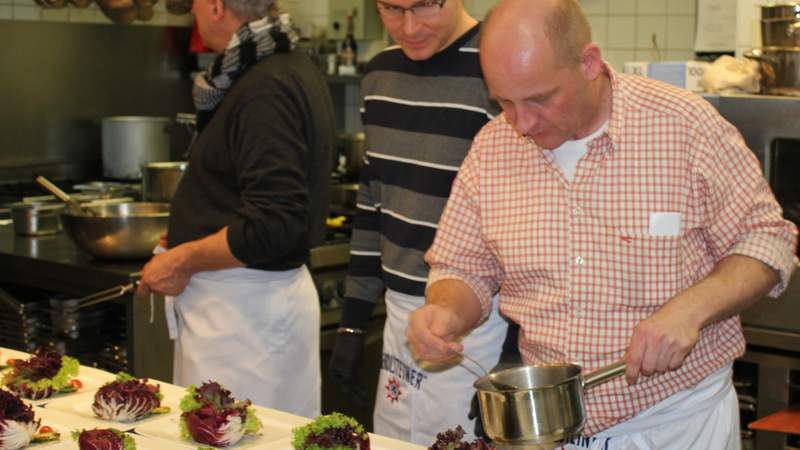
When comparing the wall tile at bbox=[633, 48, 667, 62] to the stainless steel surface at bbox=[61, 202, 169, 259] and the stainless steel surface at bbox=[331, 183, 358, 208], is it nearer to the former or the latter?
the stainless steel surface at bbox=[331, 183, 358, 208]

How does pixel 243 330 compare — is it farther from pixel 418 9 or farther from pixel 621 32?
pixel 621 32

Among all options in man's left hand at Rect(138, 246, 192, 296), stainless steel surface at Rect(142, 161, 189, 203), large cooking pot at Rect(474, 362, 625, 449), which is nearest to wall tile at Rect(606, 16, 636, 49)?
stainless steel surface at Rect(142, 161, 189, 203)

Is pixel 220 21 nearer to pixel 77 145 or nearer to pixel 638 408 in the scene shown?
pixel 638 408

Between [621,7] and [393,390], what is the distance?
8.77ft

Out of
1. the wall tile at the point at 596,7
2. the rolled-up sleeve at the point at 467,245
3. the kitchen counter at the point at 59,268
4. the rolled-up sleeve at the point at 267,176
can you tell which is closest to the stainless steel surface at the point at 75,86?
the kitchen counter at the point at 59,268

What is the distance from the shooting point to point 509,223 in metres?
2.13

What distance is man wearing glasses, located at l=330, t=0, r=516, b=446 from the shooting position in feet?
8.25

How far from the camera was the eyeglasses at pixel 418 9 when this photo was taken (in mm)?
2432

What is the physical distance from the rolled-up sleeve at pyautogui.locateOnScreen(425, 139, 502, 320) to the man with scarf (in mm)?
715

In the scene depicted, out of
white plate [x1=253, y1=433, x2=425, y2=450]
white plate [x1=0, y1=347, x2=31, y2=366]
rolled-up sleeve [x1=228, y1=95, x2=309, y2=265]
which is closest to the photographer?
white plate [x1=253, y1=433, x2=425, y2=450]

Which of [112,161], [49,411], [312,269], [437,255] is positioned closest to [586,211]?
[437,255]

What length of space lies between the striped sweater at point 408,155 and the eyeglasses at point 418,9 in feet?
0.39

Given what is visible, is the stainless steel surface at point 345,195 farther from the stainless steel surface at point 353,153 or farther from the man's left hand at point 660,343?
the man's left hand at point 660,343

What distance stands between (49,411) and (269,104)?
96cm
